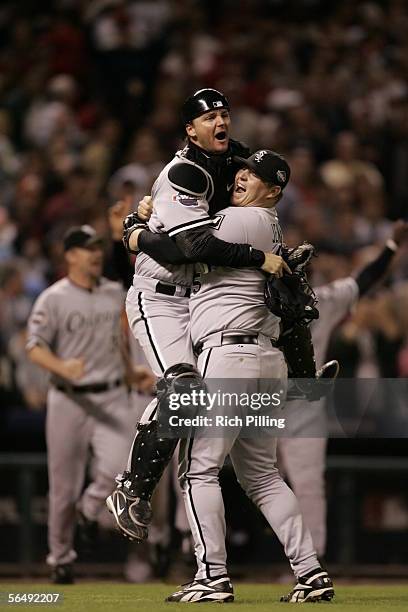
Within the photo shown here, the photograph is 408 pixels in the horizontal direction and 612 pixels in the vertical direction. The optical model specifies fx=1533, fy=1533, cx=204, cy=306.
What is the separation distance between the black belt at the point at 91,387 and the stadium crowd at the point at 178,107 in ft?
6.23

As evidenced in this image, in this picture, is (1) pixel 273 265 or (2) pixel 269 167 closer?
(1) pixel 273 265

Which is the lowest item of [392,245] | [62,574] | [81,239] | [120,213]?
[62,574]

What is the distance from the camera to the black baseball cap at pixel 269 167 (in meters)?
7.32

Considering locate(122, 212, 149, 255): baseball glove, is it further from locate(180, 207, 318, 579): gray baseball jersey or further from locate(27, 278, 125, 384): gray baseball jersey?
locate(27, 278, 125, 384): gray baseball jersey

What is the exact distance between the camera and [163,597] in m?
7.86

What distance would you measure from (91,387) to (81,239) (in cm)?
103

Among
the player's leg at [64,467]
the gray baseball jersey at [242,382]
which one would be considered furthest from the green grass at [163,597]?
the player's leg at [64,467]

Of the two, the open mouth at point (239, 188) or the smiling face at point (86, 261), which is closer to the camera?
the open mouth at point (239, 188)

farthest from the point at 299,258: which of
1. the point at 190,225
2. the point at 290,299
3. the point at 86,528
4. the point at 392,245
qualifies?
the point at 86,528

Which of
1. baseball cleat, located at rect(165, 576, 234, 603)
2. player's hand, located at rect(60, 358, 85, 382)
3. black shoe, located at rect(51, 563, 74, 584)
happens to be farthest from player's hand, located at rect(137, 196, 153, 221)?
black shoe, located at rect(51, 563, 74, 584)

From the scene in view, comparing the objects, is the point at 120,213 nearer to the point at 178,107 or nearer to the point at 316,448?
the point at 316,448

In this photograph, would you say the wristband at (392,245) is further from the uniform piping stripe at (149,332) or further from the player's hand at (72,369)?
the uniform piping stripe at (149,332)

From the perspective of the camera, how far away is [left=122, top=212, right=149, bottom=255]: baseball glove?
25.0 ft

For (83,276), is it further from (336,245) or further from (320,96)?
(320,96)
